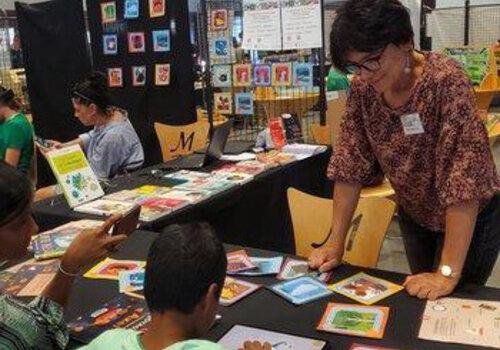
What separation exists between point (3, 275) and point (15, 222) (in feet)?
2.07

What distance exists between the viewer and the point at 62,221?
8.46 feet

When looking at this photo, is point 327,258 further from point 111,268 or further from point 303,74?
point 303,74

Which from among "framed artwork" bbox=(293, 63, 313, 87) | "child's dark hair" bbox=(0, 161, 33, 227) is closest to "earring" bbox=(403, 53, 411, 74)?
"child's dark hair" bbox=(0, 161, 33, 227)

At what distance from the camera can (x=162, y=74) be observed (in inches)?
187

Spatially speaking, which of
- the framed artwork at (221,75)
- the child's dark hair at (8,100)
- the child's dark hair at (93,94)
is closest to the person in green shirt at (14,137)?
the child's dark hair at (8,100)

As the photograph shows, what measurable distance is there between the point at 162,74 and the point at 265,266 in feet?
10.7

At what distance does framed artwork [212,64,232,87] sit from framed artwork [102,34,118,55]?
3.16ft

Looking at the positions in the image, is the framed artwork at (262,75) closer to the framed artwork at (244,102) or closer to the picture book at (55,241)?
the framed artwork at (244,102)

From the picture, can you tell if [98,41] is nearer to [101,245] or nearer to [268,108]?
[268,108]

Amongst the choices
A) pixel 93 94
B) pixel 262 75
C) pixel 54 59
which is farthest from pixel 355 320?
pixel 54 59

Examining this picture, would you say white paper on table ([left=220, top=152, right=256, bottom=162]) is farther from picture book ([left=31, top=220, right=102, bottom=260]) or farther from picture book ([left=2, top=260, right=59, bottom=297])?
picture book ([left=2, top=260, right=59, bottom=297])

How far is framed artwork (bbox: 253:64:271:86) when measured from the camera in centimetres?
443

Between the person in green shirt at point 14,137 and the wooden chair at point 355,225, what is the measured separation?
2.24m

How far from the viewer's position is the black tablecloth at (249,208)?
2.63 metres
